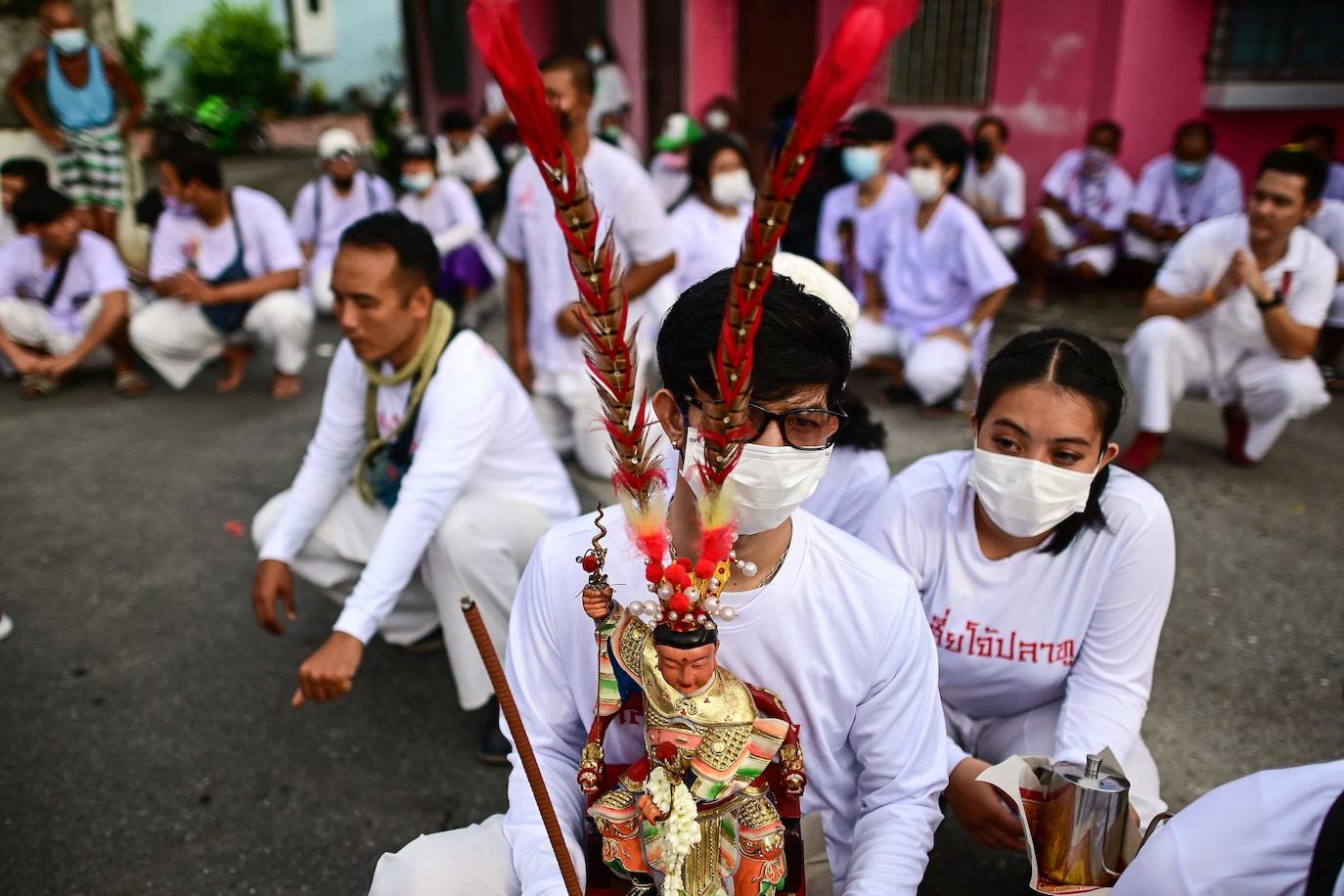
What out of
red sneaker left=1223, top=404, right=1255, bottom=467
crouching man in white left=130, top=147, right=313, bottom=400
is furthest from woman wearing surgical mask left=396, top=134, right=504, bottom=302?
red sneaker left=1223, top=404, right=1255, bottom=467

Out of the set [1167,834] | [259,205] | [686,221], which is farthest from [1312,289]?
[259,205]

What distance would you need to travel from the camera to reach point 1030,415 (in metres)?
2.05

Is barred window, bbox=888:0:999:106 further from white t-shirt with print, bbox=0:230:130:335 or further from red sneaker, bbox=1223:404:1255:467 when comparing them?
white t-shirt with print, bbox=0:230:130:335

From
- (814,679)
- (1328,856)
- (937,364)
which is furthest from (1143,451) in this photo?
(1328,856)

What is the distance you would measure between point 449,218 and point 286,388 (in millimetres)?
1924

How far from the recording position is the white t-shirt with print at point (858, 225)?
6.09m

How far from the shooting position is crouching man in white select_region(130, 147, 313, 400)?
602 centimetres

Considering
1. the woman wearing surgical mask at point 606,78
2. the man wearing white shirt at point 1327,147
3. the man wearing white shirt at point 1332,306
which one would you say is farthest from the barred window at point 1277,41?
the woman wearing surgical mask at point 606,78

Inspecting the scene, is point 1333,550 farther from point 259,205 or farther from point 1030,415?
point 259,205

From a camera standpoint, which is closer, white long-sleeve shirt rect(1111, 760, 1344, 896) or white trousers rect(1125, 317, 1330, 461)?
white long-sleeve shirt rect(1111, 760, 1344, 896)

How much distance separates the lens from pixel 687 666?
1364 millimetres

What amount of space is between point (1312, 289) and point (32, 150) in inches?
341

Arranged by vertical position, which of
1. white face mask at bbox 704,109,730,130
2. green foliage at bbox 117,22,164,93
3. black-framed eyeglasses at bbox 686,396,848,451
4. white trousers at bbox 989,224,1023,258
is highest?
green foliage at bbox 117,22,164,93

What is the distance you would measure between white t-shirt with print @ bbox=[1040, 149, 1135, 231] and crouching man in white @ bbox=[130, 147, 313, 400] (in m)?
5.94
